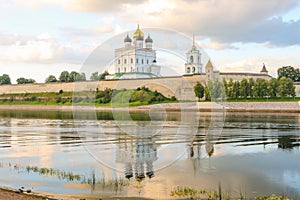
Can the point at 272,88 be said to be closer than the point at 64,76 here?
Yes

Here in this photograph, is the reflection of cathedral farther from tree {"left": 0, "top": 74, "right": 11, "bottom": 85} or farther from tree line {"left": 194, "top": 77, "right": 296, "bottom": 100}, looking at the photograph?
tree {"left": 0, "top": 74, "right": 11, "bottom": 85}

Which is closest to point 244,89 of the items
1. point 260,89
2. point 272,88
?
point 260,89

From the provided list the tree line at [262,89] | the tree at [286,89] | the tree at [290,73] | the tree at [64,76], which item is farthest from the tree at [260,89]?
the tree at [64,76]

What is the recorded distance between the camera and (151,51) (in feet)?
28.3

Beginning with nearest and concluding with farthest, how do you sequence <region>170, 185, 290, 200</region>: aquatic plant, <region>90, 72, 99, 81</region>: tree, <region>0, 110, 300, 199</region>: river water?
<region>170, 185, 290, 200</region>: aquatic plant, <region>0, 110, 300, 199</region>: river water, <region>90, 72, 99, 81</region>: tree

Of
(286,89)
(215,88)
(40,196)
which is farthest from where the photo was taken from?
(286,89)

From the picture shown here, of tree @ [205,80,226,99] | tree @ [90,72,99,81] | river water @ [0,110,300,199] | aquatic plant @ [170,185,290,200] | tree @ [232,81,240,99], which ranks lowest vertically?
aquatic plant @ [170,185,290,200]

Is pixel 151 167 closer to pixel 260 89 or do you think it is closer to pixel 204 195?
pixel 204 195

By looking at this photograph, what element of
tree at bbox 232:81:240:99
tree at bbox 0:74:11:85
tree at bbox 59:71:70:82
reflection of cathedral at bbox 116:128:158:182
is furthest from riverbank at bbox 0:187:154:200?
tree at bbox 0:74:11:85

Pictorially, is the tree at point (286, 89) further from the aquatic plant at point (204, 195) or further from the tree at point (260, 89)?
the aquatic plant at point (204, 195)

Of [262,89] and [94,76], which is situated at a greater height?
[262,89]

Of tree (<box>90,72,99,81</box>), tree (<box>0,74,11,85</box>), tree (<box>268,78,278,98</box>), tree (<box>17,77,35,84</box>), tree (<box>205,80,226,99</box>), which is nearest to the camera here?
tree (<box>90,72,99,81</box>)

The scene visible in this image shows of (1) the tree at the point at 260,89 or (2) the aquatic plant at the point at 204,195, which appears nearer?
(2) the aquatic plant at the point at 204,195

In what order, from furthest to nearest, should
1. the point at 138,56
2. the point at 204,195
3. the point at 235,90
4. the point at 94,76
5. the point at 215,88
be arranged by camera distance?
1. the point at 235,90
2. the point at 215,88
3. the point at 94,76
4. the point at 138,56
5. the point at 204,195
